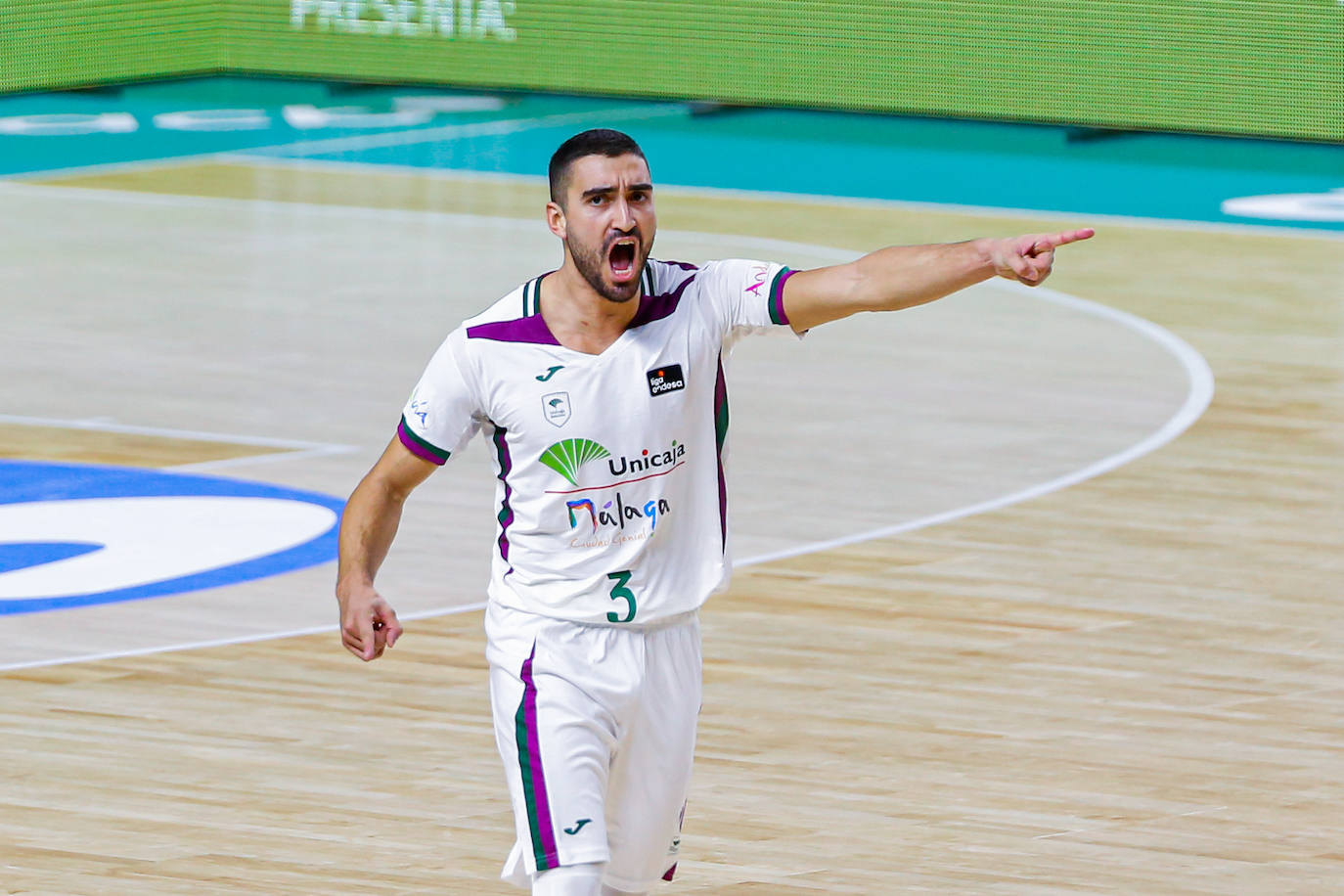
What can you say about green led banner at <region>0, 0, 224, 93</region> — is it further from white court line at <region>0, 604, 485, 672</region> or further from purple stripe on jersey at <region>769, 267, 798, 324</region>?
purple stripe on jersey at <region>769, 267, 798, 324</region>

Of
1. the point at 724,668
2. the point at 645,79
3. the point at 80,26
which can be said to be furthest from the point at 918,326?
the point at 80,26

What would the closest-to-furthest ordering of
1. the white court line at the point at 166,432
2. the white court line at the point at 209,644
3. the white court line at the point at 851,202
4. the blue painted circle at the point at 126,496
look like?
the white court line at the point at 209,644 < the blue painted circle at the point at 126,496 < the white court line at the point at 166,432 < the white court line at the point at 851,202

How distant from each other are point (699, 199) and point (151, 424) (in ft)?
24.7

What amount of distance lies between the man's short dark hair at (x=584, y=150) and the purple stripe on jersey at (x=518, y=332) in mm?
256

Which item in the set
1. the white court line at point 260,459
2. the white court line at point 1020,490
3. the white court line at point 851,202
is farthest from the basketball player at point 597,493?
the white court line at point 851,202

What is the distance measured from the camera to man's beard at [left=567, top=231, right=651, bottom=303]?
4926 mm

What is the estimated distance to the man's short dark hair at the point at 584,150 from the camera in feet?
16.1

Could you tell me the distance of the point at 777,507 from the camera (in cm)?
1048

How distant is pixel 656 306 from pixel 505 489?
47cm

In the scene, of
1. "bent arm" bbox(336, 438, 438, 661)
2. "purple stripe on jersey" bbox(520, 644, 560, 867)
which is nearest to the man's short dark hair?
"bent arm" bbox(336, 438, 438, 661)

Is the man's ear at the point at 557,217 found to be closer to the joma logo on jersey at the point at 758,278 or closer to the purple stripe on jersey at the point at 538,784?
the joma logo on jersey at the point at 758,278

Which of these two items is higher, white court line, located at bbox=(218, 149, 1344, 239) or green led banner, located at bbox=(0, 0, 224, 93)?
green led banner, located at bbox=(0, 0, 224, 93)

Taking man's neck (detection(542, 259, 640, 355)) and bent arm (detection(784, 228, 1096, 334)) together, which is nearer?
bent arm (detection(784, 228, 1096, 334))

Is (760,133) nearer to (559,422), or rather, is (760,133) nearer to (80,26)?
(80,26)
